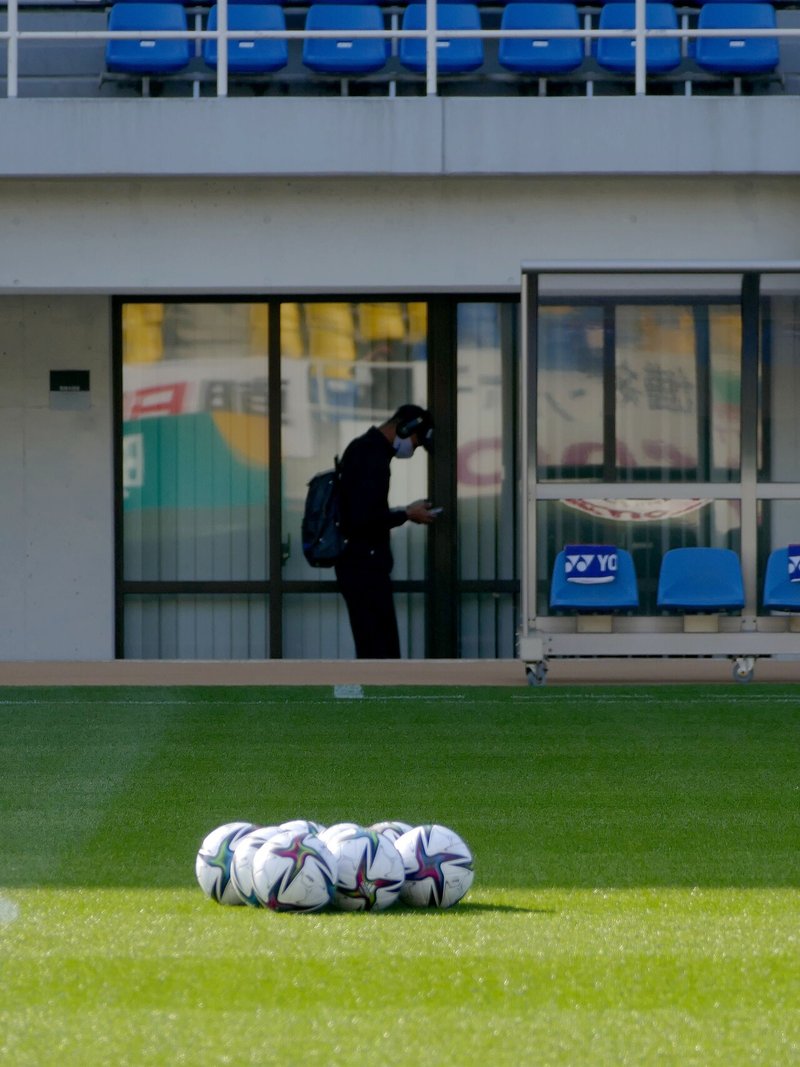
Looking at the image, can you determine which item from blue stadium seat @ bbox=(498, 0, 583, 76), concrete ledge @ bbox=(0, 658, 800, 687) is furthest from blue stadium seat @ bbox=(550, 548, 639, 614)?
blue stadium seat @ bbox=(498, 0, 583, 76)

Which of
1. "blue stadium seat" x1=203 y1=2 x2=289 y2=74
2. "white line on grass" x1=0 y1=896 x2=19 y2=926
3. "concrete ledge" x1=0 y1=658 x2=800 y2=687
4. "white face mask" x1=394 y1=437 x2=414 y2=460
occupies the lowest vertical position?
"concrete ledge" x1=0 y1=658 x2=800 y2=687

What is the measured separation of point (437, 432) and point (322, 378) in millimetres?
1022

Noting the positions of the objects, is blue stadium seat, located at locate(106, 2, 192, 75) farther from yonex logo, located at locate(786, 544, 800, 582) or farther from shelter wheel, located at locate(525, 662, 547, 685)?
yonex logo, located at locate(786, 544, 800, 582)

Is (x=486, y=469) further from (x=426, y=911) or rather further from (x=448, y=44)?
(x=426, y=911)

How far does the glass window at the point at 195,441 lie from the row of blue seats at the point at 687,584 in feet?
14.3

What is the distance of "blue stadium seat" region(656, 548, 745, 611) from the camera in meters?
12.0

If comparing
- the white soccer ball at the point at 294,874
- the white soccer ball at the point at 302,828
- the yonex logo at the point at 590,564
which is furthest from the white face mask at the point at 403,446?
the white soccer ball at the point at 294,874

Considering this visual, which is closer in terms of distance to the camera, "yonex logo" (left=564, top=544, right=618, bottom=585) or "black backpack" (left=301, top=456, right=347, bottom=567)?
"yonex logo" (left=564, top=544, right=618, bottom=585)

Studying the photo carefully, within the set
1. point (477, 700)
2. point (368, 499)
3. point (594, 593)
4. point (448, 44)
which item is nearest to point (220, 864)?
point (477, 700)

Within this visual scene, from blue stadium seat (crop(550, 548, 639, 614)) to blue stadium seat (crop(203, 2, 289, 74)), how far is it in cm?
523

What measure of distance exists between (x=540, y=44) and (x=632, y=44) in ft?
2.34

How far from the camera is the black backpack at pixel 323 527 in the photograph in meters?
13.5

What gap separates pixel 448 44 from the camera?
50.8 ft

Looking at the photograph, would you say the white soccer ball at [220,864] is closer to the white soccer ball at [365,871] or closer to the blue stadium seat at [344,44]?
the white soccer ball at [365,871]
